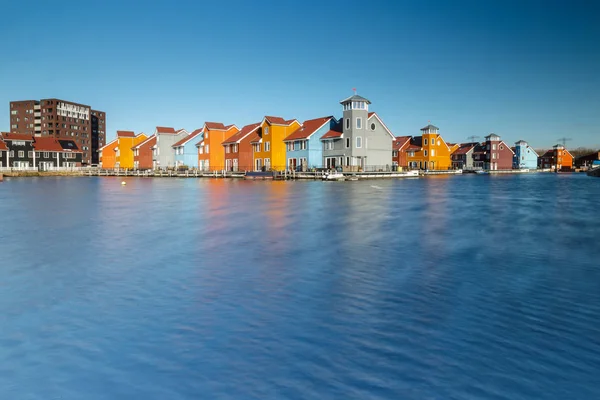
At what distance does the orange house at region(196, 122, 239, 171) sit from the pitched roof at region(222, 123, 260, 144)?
7.84ft

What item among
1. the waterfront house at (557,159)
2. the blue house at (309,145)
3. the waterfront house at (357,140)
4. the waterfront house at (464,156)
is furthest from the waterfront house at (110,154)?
the waterfront house at (557,159)

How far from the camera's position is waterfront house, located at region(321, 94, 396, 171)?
70.2 meters

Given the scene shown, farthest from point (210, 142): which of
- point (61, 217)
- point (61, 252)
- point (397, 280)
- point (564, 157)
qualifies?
point (564, 157)

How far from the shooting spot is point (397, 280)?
37.1ft

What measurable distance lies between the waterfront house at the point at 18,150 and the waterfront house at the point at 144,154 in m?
23.2

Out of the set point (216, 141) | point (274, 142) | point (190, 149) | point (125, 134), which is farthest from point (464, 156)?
point (125, 134)

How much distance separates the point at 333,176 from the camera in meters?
65.8

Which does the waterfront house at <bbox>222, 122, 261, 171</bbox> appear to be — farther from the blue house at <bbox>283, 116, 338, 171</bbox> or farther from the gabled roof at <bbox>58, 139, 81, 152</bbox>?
the gabled roof at <bbox>58, 139, 81, 152</bbox>

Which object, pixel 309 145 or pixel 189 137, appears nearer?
pixel 309 145

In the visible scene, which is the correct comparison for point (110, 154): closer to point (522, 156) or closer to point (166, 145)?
point (166, 145)

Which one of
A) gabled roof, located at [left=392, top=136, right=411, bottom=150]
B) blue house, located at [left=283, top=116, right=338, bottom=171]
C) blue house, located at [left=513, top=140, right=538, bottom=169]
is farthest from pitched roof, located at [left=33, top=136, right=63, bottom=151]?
blue house, located at [left=513, top=140, right=538, bottom=169]

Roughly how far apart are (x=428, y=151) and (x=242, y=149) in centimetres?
4528

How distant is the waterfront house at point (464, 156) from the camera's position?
134 metres

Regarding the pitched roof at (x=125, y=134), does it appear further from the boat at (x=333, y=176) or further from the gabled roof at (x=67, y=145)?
the boat at (x=333, y=176)
